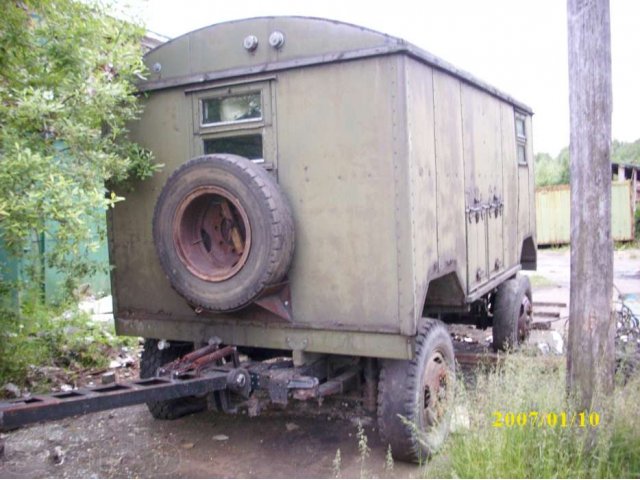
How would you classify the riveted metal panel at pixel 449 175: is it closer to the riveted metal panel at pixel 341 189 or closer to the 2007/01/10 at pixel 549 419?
the riveted metal panel at pixel 341 189

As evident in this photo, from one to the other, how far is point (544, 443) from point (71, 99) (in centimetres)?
403

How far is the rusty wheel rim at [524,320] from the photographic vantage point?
7.62 metres

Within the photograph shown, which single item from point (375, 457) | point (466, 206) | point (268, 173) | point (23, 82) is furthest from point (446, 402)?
point (23, 82)

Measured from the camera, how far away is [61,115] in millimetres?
4805

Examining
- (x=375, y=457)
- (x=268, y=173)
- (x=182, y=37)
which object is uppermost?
(x=182, y=37)

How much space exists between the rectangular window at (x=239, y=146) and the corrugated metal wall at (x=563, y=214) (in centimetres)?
1933

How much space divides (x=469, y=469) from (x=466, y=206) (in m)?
2.56

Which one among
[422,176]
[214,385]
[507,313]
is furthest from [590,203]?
[507,313]

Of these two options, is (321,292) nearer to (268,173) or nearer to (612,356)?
(268,173)

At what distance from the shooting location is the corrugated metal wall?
2155 cm

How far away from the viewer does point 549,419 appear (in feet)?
12.4

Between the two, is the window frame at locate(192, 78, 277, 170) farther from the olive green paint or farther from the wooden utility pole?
the wooden utility pole

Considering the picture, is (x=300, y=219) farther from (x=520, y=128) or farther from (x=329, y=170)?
(x=520, y=128)

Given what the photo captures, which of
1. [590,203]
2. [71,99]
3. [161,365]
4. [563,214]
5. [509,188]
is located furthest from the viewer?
[563,214]
